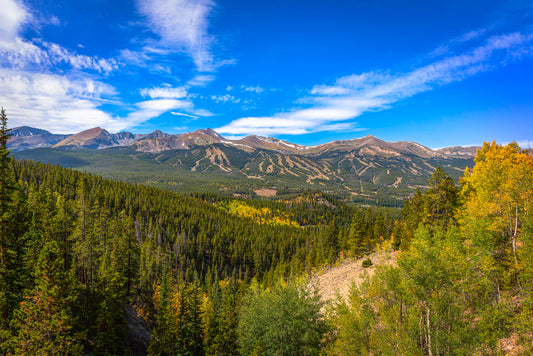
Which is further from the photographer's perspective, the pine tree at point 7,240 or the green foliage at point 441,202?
the green foliage at point 441,202

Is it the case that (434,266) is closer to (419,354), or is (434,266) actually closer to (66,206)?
(419,354)

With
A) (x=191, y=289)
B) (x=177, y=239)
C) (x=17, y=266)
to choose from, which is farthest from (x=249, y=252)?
(x=17, y=266)

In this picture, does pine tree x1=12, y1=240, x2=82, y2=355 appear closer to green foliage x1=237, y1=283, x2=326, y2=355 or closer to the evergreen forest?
the evergreen forest

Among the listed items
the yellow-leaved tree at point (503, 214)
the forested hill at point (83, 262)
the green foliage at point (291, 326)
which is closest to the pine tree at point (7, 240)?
the forested hill at point (83, 262)

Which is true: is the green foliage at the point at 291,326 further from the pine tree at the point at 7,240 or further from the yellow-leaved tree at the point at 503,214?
the pine tree at the point at 7,240

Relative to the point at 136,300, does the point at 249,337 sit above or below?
above

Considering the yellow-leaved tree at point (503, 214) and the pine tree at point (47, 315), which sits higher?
the yellow-leaved tree at point (503, 214)

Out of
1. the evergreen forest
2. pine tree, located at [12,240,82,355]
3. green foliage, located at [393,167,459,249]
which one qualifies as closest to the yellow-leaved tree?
the evergreen forest

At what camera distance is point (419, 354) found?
23.6 metres

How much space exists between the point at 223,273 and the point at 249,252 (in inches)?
792

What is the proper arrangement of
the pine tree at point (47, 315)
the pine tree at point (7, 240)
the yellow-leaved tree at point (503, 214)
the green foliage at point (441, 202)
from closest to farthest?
the pine tree at point (47, 315), the pine tree at point (7, 240), the yellow-leaved tree at point (503, 214), the green foliage at point (441, 202)

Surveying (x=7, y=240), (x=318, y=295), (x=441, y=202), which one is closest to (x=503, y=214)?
(x=441, y=202)

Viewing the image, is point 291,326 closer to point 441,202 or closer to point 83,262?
point 441,202

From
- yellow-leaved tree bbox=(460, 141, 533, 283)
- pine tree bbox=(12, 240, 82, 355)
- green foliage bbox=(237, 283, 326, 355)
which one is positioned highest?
yellow-leaved tree bbox=(460, 141, 533, 283)
